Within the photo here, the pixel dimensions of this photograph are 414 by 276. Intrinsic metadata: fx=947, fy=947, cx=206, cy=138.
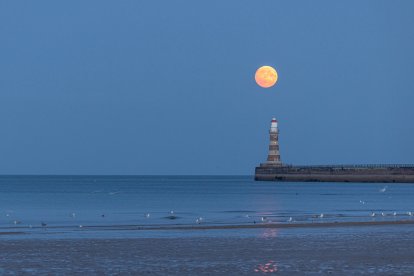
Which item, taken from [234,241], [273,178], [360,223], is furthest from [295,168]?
[234,241]

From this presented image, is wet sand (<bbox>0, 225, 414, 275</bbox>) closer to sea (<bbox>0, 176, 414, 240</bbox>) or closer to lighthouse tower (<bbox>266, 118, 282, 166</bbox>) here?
sea (<bbox>0, 176, 414, 240</bbox>)

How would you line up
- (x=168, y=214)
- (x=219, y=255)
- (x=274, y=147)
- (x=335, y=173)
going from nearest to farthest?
(x=219, y=255), (x=168, y=214), (x=274, y=147), (x=335, y=173)

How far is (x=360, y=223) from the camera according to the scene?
132 ft

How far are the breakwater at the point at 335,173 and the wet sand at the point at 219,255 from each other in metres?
116

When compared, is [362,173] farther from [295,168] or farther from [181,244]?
[181,244]

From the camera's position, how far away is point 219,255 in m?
25.0

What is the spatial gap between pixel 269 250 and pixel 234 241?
11.8ft

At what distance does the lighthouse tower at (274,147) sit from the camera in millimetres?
141875

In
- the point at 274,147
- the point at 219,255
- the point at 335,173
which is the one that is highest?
the point at 274,147

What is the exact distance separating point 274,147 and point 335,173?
13.8 meters

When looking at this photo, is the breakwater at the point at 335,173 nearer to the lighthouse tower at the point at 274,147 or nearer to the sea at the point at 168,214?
the lighthouse tower at the point at 274,147

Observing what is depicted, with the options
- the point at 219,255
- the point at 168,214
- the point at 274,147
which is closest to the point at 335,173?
the point at 274,147

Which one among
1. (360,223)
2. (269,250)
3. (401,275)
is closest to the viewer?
(401,275)

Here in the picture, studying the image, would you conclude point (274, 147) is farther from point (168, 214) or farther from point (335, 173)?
point (168, 214)
